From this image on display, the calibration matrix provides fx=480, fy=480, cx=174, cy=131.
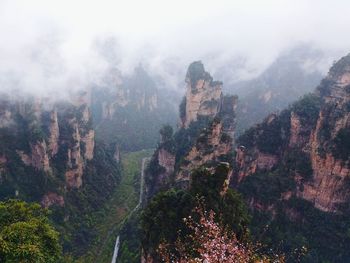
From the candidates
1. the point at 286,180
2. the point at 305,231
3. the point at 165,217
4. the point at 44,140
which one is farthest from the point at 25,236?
the point at 44,140

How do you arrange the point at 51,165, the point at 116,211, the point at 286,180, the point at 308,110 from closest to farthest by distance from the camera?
the point at 286,180, the point at 308,110, the point at 51,165, the point at 116,211

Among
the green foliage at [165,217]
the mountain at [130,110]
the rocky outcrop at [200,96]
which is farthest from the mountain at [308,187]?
the mountain at [130,110]

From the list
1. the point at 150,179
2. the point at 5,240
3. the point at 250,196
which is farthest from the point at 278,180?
the point at 5,240

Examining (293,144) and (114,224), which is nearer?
(293,144)

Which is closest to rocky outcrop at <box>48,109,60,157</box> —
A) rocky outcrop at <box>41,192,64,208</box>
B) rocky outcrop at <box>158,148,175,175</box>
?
rocky outcrop at <box>41,192,64,208</box>

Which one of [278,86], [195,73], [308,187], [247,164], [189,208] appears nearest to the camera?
[189,208]

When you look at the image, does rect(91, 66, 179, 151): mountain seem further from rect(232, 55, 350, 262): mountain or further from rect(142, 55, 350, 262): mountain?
rect(232, 55, 350, 262): mountain

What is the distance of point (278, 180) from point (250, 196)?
407cm

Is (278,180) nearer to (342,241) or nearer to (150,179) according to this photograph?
(342,241)

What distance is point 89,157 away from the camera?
99.0m

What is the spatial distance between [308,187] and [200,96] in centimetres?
4551

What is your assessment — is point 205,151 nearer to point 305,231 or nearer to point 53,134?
point 305,231

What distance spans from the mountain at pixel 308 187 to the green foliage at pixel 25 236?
2504cm

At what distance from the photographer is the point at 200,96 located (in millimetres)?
100188
